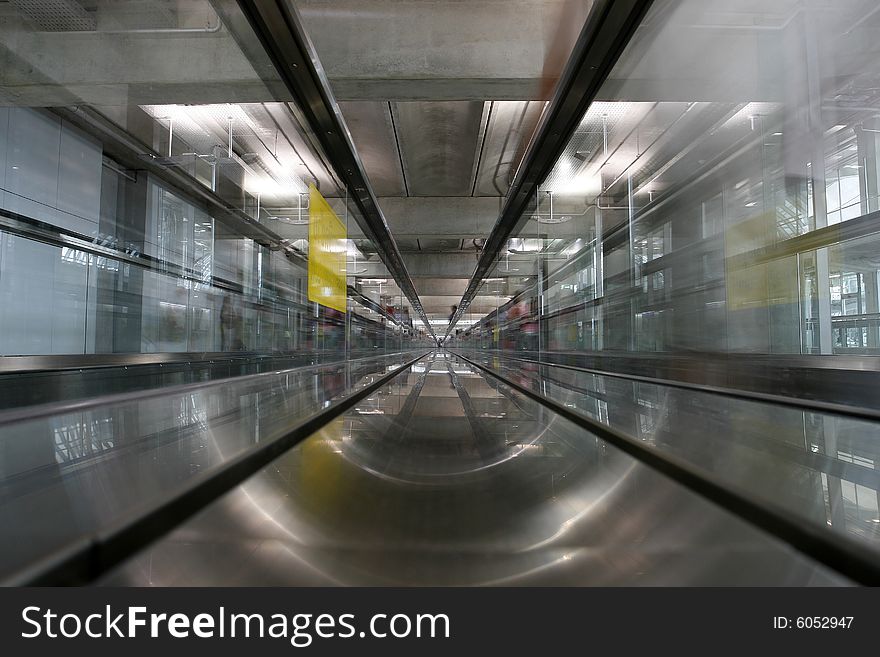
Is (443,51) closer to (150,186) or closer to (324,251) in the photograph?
(324,251)

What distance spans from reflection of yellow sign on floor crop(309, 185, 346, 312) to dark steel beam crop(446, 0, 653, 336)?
250 cm

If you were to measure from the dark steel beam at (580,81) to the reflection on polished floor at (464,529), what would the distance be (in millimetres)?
2616

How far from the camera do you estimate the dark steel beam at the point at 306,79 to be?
2.51m

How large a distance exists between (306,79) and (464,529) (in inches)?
140

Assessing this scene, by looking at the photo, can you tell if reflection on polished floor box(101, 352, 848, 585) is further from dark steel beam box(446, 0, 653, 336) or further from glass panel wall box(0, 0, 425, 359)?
glass panel wall box(0, 0, 425, 359)

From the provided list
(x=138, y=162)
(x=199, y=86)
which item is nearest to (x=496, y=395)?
(x=199, y=86)

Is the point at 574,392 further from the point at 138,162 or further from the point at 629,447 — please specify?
the point at 138,162

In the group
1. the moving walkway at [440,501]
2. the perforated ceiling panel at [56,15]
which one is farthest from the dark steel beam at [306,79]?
the moving walkway at [440,501]

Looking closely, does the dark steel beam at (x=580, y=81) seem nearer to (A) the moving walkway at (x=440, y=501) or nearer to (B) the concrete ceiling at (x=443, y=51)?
(B) the concrete ceiling at (x=443, y=51)

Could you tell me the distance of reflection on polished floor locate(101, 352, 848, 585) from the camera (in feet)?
1.52

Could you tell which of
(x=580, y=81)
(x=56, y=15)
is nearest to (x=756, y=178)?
(x=580, y=81)

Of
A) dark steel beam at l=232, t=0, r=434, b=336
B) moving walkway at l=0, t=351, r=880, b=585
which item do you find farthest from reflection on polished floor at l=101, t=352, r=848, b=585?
dark steel beam at l=232, t=0, r=434, b=336

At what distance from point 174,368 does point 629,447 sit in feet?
12.7

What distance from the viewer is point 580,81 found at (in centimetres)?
304
